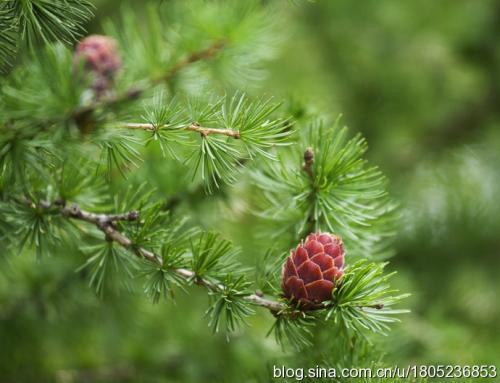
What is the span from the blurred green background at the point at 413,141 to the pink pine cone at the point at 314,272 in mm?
473

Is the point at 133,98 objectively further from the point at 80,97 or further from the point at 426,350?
the point at 426,350

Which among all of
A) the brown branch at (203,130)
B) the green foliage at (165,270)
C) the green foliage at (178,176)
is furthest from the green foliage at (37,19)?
the green foliage at (165,270)

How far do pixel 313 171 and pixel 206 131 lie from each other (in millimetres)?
157

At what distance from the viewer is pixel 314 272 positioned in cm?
54

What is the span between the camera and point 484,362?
2.67 feet

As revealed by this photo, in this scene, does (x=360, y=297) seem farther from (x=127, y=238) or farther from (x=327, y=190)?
(x=127, y=238)

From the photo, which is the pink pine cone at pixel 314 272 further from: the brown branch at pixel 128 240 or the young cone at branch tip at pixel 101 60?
the young cone at branch tip at pixel 101 60

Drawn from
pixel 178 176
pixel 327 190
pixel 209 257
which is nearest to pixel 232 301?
pixel 209 257

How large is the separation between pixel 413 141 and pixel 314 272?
48.5 inches

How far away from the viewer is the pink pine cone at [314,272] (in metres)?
0.54

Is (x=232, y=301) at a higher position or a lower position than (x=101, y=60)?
lower

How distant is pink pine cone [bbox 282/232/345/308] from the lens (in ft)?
1.79

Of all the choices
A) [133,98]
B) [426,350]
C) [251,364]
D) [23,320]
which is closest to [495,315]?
[426,350]

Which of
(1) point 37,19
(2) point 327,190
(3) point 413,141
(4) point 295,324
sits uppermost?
(3) point 413,141
